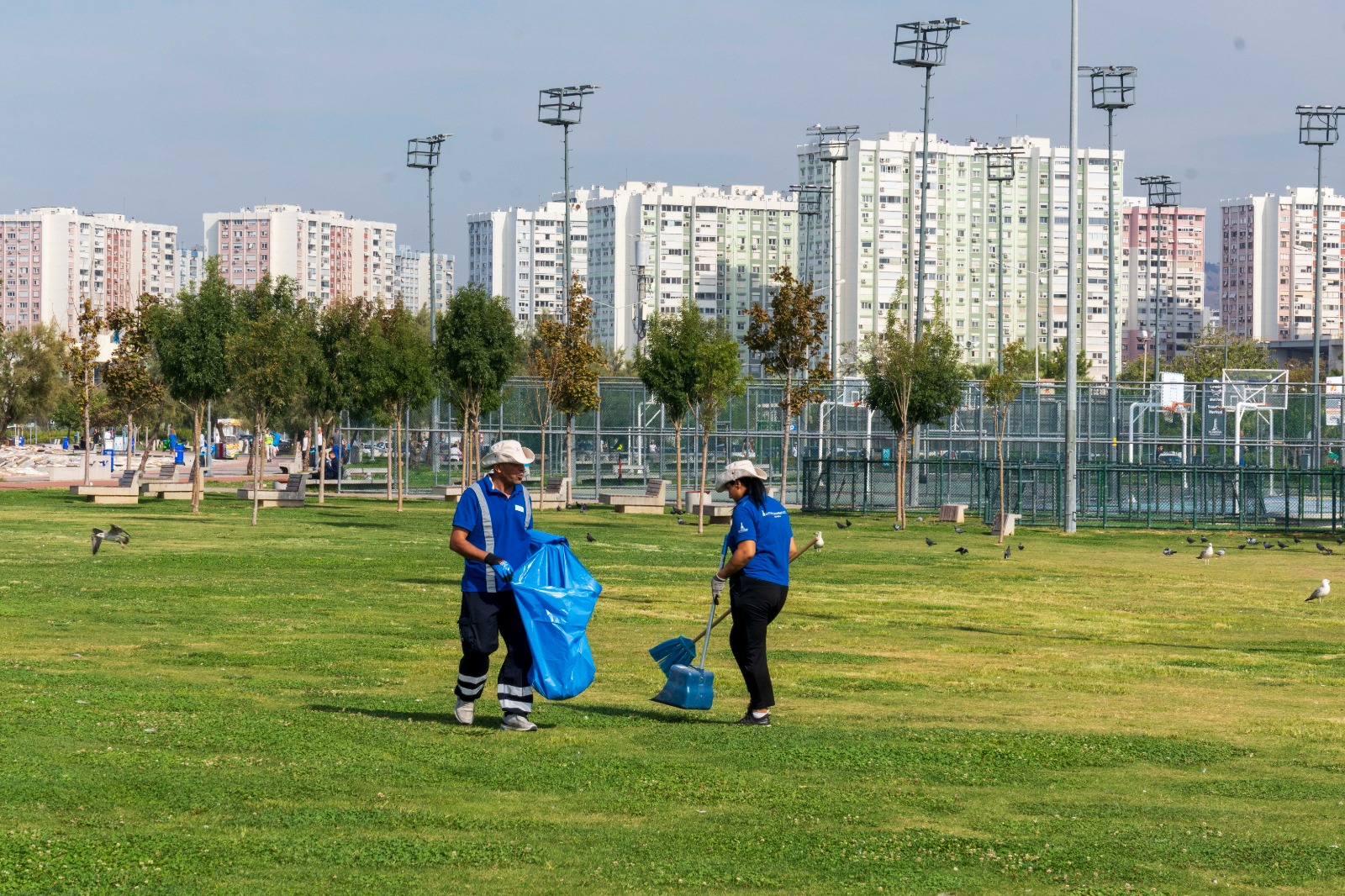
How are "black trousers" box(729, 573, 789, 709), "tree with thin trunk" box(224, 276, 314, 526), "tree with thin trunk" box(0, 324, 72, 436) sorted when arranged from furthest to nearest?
"tree with thin trunk" box(0, 324, 72, 436) < "tree with thin trunk" box(224, 276, 314, 526) < "black trousers" box(729, 573, 789, 709)

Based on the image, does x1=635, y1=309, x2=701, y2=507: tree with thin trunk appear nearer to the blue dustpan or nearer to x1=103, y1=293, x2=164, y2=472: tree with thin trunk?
x1=103, y1=293, x2=164, y2=472: tree with thin trunk

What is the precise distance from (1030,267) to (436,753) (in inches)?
6391

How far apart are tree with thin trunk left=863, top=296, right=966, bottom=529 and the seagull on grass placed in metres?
22.4

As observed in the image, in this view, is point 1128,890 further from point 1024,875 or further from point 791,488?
point 791,488

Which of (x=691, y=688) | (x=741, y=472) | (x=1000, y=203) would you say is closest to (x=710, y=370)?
(x=1000, y=203)

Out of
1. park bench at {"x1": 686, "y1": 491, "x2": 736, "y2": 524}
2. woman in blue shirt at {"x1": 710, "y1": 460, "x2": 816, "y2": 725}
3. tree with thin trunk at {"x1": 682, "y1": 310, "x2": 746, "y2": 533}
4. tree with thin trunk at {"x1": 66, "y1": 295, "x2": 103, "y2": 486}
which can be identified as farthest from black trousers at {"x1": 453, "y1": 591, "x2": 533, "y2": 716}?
tree with thin trunk at {"x1": 66, "y1": 295, "x2": 103, "y2": 486}

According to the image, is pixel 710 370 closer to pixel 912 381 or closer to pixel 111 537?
pixel 912 381

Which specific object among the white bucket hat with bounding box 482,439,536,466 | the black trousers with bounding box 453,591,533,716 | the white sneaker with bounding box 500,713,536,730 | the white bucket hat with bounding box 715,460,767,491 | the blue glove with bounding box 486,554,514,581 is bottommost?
the white sneaker with bounding box 500,713,536,730

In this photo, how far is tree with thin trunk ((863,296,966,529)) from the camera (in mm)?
43562

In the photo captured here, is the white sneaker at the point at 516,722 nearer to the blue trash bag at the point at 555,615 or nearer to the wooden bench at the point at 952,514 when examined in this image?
the blue trash bag at the point at 555,615

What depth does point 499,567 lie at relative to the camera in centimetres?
996

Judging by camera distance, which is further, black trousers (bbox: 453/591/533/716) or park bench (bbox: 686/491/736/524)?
park bench (bbox: 686/491/736/524)

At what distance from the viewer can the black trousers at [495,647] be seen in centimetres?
1009

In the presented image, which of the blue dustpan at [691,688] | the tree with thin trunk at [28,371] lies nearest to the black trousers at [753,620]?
the blue dustpan at [691,688]
